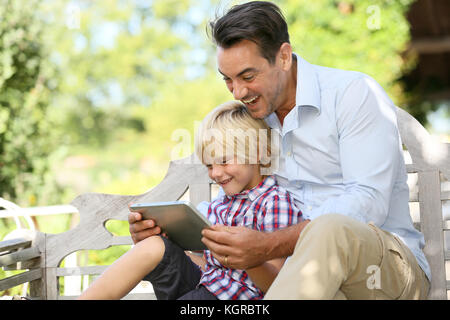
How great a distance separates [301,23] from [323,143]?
5.20 metres

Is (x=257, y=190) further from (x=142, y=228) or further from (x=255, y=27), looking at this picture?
(x=255, y=27)

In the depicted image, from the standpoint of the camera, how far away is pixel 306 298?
4.72 ft

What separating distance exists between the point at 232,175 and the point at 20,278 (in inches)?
39.3

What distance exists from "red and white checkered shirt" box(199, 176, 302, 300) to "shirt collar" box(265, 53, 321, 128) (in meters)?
0.33

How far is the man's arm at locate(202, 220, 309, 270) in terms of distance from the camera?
1.80 meters

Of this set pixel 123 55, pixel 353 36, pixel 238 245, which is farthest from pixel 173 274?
pixel 123 55

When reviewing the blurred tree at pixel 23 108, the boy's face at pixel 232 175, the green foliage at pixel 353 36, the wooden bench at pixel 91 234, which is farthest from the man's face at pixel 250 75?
the green foliage at pixel 353 36

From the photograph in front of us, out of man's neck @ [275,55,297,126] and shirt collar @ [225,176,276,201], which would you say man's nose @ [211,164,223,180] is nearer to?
shirt collar @ [225,176,276,201]

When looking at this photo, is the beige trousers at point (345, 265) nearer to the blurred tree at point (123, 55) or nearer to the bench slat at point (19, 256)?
the bench slat at point (19, 256)

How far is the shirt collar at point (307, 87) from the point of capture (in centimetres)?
215

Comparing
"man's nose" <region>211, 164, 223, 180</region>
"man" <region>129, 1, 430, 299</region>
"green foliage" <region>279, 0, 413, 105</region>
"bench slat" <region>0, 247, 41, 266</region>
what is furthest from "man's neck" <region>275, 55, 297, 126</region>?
"green foliage" <region>279, 0, 413, 105</region>

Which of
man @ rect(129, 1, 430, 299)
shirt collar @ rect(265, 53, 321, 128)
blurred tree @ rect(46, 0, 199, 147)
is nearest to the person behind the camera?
man @ rect(129, 1, 430, 299)
